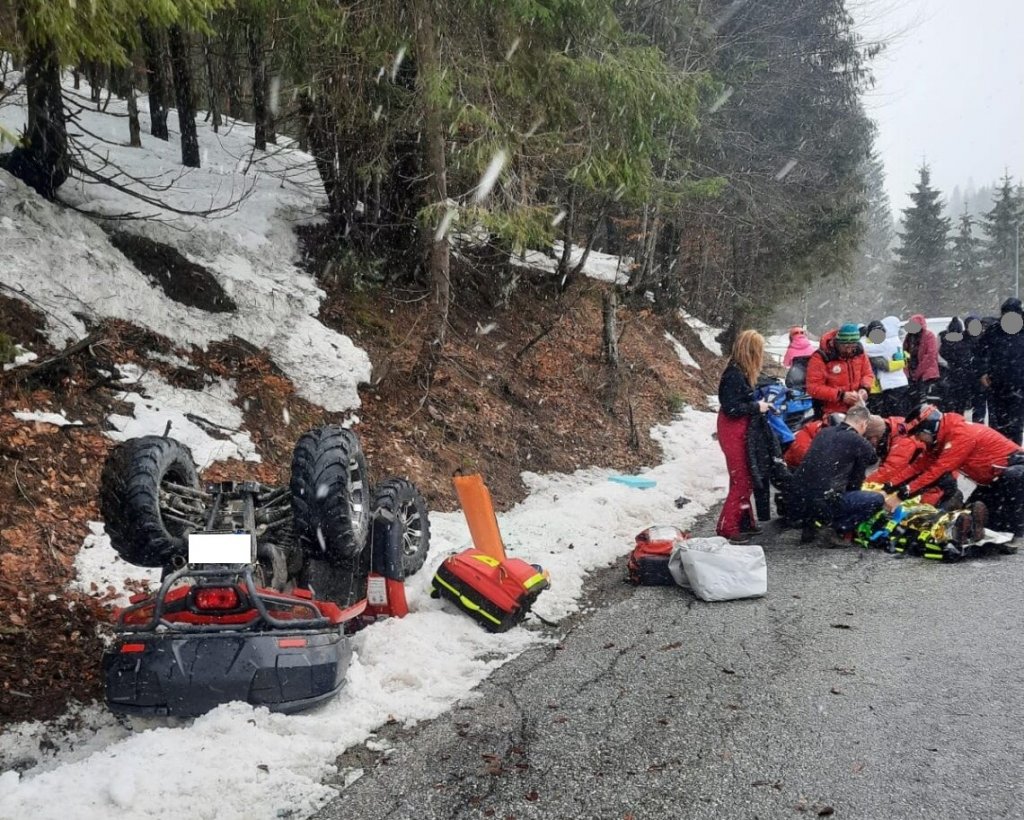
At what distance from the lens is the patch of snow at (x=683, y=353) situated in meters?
21.1

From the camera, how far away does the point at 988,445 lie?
7.49 meters

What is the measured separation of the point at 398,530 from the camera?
5.48m

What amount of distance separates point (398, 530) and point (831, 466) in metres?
4.27

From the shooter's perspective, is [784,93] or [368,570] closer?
[368,570]

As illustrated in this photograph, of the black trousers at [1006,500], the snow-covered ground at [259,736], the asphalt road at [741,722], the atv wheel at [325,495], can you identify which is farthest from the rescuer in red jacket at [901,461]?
the atv wheel at [325,495]

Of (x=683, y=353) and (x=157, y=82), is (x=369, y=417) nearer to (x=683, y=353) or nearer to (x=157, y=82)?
(x=157, y=82)

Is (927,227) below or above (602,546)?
above

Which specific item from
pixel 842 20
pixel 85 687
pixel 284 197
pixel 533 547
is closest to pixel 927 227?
pixel 842 20

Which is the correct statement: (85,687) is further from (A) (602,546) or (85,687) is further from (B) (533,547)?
(A) (602,546)

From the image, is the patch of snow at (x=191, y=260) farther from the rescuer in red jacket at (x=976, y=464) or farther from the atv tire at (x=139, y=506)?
the rescuer in red jacket at (x=976, y=464)

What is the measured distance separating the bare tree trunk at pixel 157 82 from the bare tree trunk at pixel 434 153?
4.46m

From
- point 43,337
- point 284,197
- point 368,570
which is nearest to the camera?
point 368,570

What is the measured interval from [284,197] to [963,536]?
11.4m

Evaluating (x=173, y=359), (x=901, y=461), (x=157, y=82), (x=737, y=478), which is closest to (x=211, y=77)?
(x=157, y=82)
